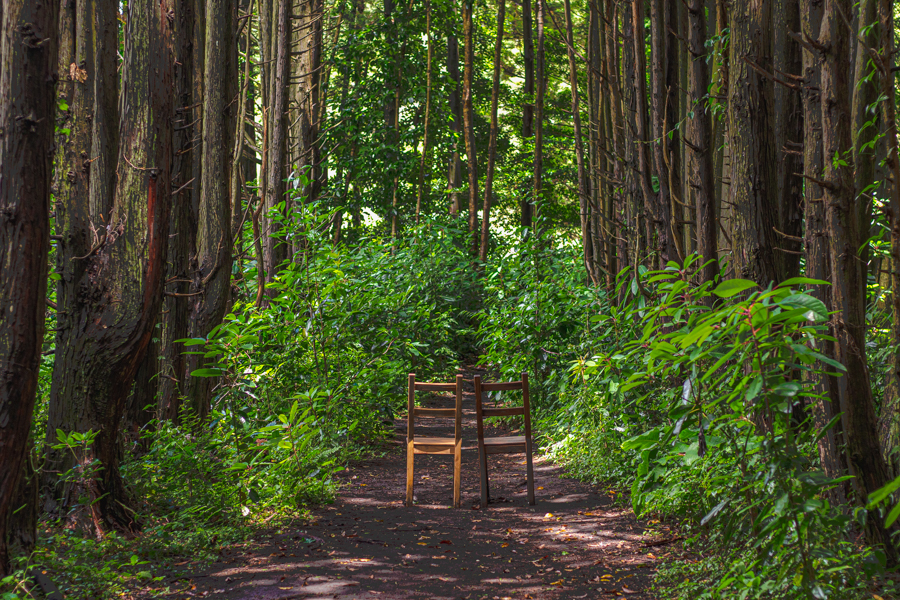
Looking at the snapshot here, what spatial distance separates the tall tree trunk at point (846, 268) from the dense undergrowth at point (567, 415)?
154mm

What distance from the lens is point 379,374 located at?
8664 millimetres

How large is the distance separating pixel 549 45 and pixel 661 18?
17.7 metres

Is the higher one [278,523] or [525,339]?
[525,339]

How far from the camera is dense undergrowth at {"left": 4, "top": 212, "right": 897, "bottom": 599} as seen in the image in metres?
2.88

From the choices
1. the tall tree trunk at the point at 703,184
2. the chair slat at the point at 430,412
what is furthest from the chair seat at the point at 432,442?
the tall tree trunk at the point at 703,184

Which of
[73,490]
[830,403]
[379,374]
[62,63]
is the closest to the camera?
[830,403]

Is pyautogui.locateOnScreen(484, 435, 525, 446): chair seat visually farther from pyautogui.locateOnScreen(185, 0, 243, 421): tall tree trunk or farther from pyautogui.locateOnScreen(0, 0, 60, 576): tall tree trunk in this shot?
pyautogui.locateOnScreen(0, 0, 60, 576): tall tree trunk

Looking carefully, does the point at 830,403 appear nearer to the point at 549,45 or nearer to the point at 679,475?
the point at 679,475

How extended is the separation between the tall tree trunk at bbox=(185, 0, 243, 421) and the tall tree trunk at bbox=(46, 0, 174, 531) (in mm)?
2054

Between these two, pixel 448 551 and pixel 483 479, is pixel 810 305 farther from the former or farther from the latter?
pixel 483 479

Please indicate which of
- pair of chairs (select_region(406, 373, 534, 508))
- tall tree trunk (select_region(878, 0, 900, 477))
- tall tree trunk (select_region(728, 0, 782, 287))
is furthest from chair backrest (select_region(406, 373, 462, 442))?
tall tree trunk (select_region(878, 0, 900, 477))

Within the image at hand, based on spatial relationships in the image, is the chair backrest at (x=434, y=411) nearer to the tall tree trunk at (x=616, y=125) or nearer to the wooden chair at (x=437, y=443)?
the wooden chair at (x=437, y=443)

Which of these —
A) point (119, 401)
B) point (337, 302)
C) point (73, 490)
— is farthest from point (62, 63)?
point (337, 302)

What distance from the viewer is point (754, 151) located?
4785mm
